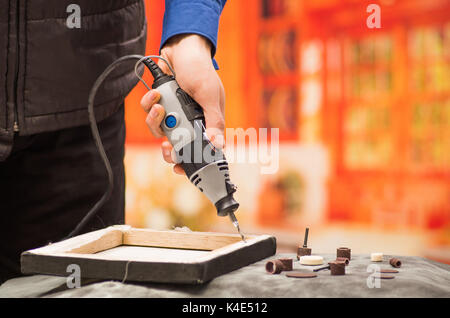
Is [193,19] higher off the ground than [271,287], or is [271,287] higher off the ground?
[193,19]

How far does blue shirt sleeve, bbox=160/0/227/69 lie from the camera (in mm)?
922

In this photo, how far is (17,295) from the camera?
702 millimetres

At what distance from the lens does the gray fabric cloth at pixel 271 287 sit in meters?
0.62

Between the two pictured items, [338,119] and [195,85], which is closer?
[195,85]

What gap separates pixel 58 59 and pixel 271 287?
1.86ft

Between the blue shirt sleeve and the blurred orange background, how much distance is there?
284 centimetres

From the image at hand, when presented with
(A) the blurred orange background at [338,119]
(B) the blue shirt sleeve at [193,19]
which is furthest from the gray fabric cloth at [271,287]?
(A) the blurred orange background at [338,119]

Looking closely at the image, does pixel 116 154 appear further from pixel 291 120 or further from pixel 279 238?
pixel 291 120

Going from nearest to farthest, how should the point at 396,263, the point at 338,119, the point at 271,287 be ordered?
1. the point at 271,287
2. the point at 396,263
3. the point at 338,119

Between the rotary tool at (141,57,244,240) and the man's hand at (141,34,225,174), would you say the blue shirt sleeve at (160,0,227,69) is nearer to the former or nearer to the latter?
the man's hand at (141,34,225,174)

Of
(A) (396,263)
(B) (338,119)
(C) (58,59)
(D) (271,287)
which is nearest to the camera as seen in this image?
(D) (271,287)

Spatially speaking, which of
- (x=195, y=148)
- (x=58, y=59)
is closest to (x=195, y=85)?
(x=195, y=148)

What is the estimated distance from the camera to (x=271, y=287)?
65 cm

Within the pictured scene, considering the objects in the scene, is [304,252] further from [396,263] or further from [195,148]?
[195,148]
